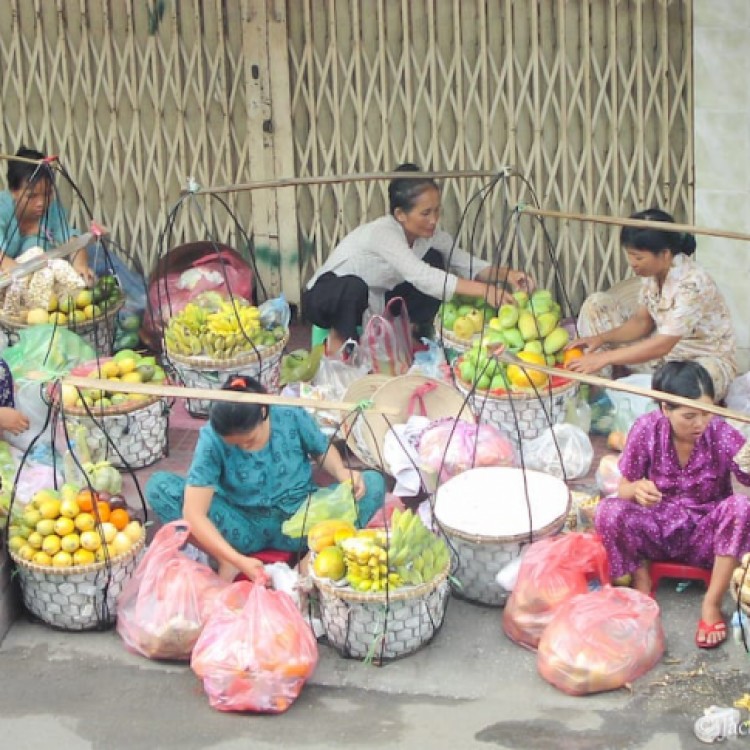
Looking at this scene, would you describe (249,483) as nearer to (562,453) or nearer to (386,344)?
(562,453)

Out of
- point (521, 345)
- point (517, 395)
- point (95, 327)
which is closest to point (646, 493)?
point (517, 395)

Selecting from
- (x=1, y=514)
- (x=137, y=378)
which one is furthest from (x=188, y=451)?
(x=1, y=514)

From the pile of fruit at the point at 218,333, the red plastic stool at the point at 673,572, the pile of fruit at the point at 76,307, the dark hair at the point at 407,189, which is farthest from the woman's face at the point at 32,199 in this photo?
the red plastic stool at the point at 673,572

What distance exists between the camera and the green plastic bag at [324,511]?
570 centimetres

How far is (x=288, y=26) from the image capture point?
7641mm

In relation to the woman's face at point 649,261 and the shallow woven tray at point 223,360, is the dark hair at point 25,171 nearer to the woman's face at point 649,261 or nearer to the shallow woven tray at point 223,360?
the shallow woven tray at point 223,360

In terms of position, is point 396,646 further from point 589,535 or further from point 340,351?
point 340,351

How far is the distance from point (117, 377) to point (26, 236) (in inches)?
44.0

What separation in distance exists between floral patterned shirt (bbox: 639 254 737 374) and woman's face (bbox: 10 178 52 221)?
2.53 meters

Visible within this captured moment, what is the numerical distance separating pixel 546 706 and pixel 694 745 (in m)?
0.47

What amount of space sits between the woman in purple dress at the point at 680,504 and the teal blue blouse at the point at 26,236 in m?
3.01

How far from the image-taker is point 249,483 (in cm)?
576

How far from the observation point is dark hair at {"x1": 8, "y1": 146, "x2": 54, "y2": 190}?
7.21 meters

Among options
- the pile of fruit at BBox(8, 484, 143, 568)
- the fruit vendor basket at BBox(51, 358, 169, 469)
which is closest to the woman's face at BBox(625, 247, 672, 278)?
the fruit vendor basket at BBox(51, 358, 169, 469)
